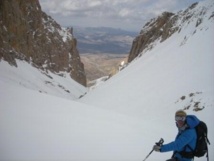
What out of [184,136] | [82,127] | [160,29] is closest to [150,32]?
[160,29]

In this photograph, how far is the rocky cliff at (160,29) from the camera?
208 feet

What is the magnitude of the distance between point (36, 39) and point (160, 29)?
216ft

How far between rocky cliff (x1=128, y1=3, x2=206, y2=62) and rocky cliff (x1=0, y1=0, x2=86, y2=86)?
115 feet

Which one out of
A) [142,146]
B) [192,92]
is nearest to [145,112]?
[192,92]

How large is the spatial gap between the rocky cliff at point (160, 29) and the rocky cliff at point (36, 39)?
35.1 meters

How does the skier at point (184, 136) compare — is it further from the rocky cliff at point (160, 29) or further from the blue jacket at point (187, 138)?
the rocky cliff at point (160, 29)

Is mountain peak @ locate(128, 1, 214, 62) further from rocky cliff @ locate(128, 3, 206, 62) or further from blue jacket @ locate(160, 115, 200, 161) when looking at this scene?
blue jacket @ locate(160, 115, 200, 161)

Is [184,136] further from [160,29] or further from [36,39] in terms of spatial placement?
[36,39]

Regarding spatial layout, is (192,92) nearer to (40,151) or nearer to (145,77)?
(145,77)

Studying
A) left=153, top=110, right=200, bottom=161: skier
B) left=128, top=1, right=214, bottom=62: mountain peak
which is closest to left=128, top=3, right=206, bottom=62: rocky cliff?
left=128, top=1, right=214, bottom=62: mountain peak

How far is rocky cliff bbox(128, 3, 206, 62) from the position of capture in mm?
63441

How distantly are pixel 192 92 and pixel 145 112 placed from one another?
4.16m

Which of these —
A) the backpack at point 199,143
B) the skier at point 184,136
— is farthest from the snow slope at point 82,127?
the backpack at point 199,143

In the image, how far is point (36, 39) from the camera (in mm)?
125375
